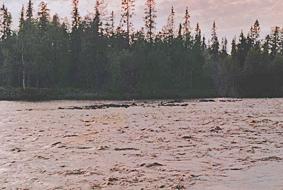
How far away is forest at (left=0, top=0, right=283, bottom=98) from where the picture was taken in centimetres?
8025

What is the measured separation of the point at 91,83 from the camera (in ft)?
324

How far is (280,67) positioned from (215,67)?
1654 inches

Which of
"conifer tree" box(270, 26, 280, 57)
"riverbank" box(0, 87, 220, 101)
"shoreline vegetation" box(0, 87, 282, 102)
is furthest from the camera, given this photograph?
"conifer tree" box(270, 26, 280, 57)

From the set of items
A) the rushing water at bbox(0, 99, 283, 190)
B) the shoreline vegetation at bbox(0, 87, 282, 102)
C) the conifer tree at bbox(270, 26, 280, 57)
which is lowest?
the rushing water at bbox(0, 99, 283, 190)

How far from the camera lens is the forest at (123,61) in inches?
3159

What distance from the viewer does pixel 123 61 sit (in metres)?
96.2

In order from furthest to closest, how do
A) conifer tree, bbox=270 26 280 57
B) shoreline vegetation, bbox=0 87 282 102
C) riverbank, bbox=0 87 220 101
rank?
conifer tree, bbox=270 26 280 57
riverbank, bbox=0 87 220 101
shoreline vegetation, bbox=0 87 282 102

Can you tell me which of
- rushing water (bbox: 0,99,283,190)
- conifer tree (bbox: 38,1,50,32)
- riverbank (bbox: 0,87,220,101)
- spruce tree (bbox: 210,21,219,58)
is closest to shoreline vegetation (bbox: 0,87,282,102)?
riverbank (bbox: 0,87,220,101)

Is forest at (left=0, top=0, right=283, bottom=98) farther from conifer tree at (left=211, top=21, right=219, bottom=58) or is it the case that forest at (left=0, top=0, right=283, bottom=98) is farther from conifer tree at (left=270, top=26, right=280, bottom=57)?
conifer tree at (left=211, top=21, right=219, bottom=58)

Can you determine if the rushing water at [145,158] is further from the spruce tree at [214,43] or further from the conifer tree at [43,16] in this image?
the spruce tree at [214,43]

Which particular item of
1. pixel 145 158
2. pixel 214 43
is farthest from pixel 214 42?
pixel 145 158

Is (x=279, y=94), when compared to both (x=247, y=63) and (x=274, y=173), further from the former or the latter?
(x=274, y=173)

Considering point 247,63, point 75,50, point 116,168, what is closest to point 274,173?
point 116,168

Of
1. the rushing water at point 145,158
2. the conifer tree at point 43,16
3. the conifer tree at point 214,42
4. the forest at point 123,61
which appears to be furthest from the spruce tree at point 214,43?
the rushing water at point 145,158
